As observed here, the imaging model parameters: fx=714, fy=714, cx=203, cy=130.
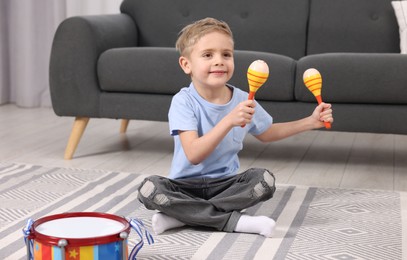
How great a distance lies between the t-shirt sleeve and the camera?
5.92 feet

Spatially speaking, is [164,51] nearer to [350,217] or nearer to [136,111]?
[136,111]

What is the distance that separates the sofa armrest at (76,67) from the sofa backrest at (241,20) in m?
0.48

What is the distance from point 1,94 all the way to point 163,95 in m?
1.77

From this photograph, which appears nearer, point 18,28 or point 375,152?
point 375,152

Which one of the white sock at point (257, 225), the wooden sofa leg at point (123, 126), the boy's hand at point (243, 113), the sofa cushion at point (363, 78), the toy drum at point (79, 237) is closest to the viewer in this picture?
the toy drum at point (79, 237)

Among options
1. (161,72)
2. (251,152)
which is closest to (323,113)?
(161,72)

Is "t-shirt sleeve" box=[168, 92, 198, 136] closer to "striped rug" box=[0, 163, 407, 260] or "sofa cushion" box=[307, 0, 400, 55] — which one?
"striped rug" box=[0, 163, 407, 260]

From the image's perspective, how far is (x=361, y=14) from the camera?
2945 mm

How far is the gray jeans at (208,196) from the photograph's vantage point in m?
1.77

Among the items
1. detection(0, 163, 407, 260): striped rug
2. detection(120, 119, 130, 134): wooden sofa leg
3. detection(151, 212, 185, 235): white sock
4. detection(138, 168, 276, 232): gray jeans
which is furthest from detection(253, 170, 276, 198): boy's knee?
detection(120, 119, 130, 134): wooden sofa leg

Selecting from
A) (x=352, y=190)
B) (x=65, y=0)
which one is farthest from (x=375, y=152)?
(x=65, y=0)

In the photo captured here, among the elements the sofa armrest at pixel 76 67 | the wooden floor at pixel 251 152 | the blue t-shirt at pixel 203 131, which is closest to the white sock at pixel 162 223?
the blue t-shirt at pixel 203 131

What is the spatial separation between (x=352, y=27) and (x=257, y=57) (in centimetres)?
63

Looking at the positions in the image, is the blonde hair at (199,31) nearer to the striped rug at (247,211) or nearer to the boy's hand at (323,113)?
the boy's hand at (323,113)
